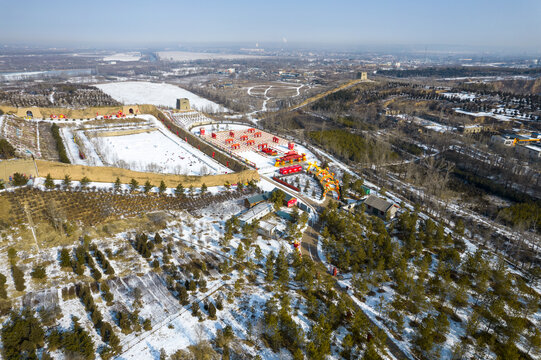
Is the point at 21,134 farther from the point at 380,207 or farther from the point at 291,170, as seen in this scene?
the point at 380,207

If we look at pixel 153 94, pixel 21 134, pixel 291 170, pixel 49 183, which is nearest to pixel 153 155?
pixel 21 134

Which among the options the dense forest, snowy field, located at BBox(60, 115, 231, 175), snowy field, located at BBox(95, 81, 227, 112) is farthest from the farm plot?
the dense forest

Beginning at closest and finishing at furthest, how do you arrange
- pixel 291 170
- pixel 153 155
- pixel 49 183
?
pixel 49 183 < pixel 291 170 < pixel 153 155

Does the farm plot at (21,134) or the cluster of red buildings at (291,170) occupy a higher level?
the farm plot at (21,134)

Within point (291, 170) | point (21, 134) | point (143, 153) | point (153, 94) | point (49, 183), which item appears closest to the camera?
point (49, 183)

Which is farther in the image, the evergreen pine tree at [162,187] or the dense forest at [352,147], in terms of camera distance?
the dense forest at [352,147]

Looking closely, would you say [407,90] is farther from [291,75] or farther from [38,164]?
[38,164]

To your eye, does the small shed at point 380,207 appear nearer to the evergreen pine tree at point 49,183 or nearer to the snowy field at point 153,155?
the snowy field at point 153,155

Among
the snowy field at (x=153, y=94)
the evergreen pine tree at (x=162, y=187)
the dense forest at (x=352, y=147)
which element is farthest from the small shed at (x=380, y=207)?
the snowy field at (x=153, y=94)

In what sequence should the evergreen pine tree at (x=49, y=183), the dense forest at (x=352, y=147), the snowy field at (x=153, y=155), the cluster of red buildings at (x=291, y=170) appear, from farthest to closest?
1. the dense forest at (x=352, y=147)
2. the cluster of red buildings at (x=291, y=170)
3. the snowy field at (x=153, y=155)
4. the evergreen pine tree at (x=49, y=183)
